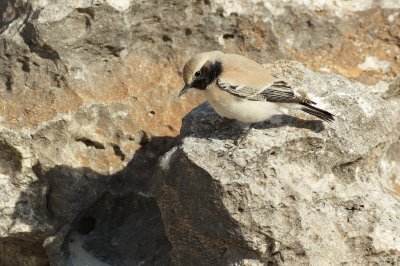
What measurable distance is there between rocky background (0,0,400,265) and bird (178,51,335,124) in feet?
0.66

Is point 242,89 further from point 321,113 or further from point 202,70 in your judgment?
point 321,113

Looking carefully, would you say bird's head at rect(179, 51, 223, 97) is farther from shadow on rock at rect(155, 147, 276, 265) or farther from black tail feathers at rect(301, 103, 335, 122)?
black tail feathers at rect(301, 103, 335, 122)

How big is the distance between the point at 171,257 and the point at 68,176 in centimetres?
165

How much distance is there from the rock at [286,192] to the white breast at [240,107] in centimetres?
14

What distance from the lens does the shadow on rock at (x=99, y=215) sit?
8047mm

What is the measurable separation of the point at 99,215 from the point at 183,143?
1926mm

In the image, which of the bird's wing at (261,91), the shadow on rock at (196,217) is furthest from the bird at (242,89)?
the shadow on rock at (196,217)

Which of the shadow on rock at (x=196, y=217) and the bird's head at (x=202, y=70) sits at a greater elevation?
the bird's head at (x=202, y=70)

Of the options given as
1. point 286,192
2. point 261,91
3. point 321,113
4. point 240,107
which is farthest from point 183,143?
point 321,113

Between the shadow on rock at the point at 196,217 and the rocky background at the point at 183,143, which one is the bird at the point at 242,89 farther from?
the shadow on rock at the point at 196,217

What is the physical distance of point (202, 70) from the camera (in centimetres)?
761

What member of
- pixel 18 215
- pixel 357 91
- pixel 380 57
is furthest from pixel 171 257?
pixel 380 57

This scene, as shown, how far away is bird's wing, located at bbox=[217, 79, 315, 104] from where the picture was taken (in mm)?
7363

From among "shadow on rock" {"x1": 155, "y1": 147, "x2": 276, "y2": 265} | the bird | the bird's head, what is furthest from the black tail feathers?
"shadow on rock" {"x1": 155, "y1": 147, "x2": 276, "y2": 265}
